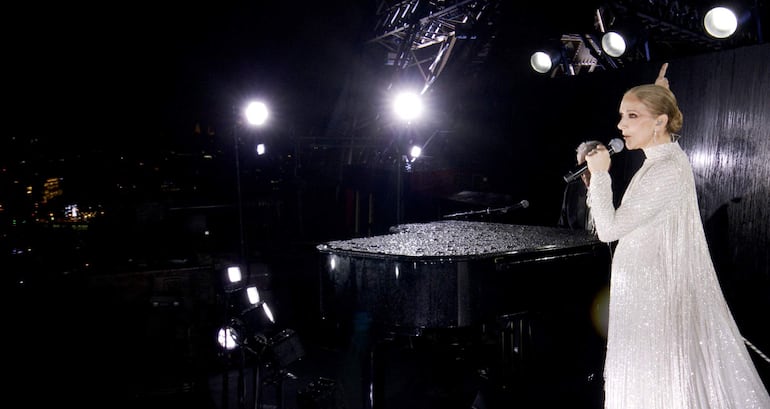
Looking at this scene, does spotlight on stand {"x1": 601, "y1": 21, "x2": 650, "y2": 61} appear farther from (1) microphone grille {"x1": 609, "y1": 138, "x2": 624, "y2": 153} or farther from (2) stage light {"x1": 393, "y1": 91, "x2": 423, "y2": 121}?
(1) microphone grille {"x1": 609, "y1": 138, "x2": 624, "y2": 153}

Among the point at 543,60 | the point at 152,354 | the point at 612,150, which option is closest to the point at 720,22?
the point at 543,60

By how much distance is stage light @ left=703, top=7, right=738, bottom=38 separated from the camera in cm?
382

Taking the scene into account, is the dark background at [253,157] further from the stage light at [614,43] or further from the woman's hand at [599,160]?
the woman's hand at [599,160]

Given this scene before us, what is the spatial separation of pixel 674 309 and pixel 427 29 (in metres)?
9.09

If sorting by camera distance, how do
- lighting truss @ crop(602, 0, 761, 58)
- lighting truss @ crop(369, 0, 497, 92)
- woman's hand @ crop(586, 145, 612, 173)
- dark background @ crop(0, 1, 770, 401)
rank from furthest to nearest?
1. lighting truss @ crop(369, 0, 497, 92)
2. lighting truss @ crop(602, 0, 761, 58)
3. dark background @ crop(0, 1, 770, 401)
4. woman's hand @ crop(586, 145, 612, 173)

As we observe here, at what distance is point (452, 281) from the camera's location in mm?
2609

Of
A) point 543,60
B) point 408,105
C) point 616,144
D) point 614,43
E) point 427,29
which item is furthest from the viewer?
point 427,29

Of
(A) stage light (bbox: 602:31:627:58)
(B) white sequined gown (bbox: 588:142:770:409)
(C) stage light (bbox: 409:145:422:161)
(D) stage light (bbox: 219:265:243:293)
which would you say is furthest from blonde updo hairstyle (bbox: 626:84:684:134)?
(C) stage light (bbox: 409:145:422:161)

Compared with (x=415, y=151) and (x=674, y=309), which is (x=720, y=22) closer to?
(x=674, y=309)

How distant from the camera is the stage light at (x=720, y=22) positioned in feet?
12.5

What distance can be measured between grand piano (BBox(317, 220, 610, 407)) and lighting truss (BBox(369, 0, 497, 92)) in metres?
6.59

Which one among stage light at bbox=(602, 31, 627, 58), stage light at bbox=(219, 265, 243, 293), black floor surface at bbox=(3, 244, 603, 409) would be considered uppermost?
stage light at bbox=(602, 31, 627, 58)

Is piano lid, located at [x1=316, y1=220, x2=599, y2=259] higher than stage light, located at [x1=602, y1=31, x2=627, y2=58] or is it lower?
lower

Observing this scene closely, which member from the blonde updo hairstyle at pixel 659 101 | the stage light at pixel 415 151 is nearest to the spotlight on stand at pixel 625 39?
the blonde updo hairstyle at pixel 659 101
